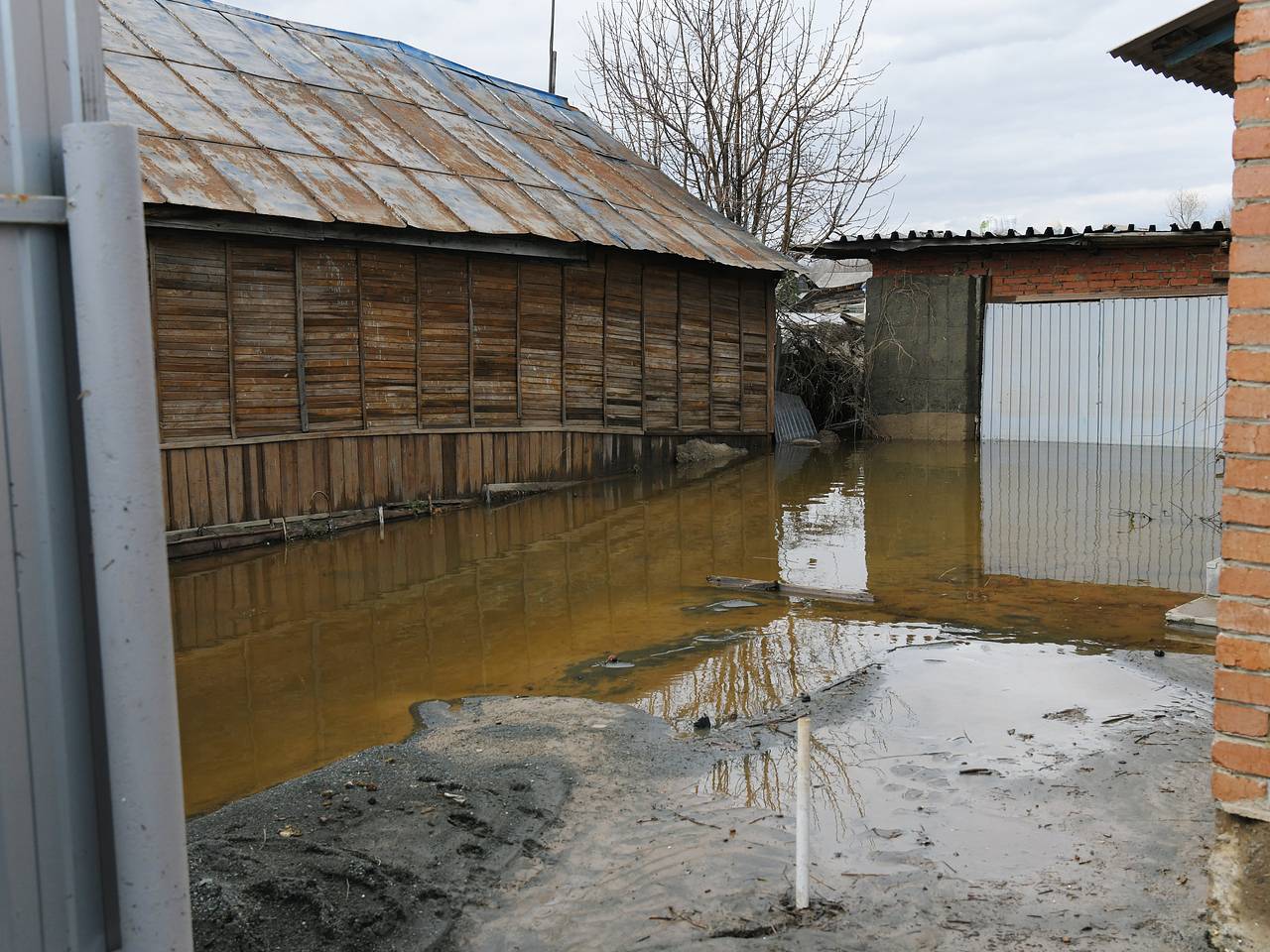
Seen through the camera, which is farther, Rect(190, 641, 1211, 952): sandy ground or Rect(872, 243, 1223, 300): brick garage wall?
Rect(872, 243, 1223, 300): brick garage wall

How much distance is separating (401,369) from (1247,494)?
9433 mm

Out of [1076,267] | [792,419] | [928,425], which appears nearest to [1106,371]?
[1076,267]

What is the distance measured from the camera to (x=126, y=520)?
1.74m

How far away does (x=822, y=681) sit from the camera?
5543 mm

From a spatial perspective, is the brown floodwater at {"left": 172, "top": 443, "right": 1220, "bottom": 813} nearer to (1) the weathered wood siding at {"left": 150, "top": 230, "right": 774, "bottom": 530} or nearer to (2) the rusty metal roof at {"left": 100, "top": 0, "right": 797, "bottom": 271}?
(1) the weathered wood siding at {"left": 150, "top": 230, "right": 774, "bottom": 530}

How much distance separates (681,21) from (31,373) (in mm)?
24901

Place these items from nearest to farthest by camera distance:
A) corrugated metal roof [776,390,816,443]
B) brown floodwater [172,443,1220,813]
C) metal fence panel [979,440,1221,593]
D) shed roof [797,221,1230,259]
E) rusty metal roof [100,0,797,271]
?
brown floodwater [172,443,1220,813] < metal fence panel [979,440,1221,593] < rusty metal roof [100,0,797,271] < shed roof [797,221,1230,259] < corrugated metal roof [776,390,816,443]

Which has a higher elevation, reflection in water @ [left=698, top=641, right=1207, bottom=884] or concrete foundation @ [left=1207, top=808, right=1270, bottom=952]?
concrete foundation @ [left=1207, top=808, right=1270, bottom=952]

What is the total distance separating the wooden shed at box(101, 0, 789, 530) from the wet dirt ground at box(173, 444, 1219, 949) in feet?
5.41

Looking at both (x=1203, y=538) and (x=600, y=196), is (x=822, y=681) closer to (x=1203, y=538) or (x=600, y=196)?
(x=1203, y=538)

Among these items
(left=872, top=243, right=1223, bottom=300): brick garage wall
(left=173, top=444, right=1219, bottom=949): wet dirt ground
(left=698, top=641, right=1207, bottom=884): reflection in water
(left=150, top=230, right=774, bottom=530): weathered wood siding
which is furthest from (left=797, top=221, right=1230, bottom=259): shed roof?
(left=698, top=641, right=1207, bottom=884): reflection in water

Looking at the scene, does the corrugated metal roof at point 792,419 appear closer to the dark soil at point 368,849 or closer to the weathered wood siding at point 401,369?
the weathered wood siding at point 401,369

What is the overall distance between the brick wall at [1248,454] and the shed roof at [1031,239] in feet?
42.6

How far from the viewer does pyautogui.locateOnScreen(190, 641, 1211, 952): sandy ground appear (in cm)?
306
